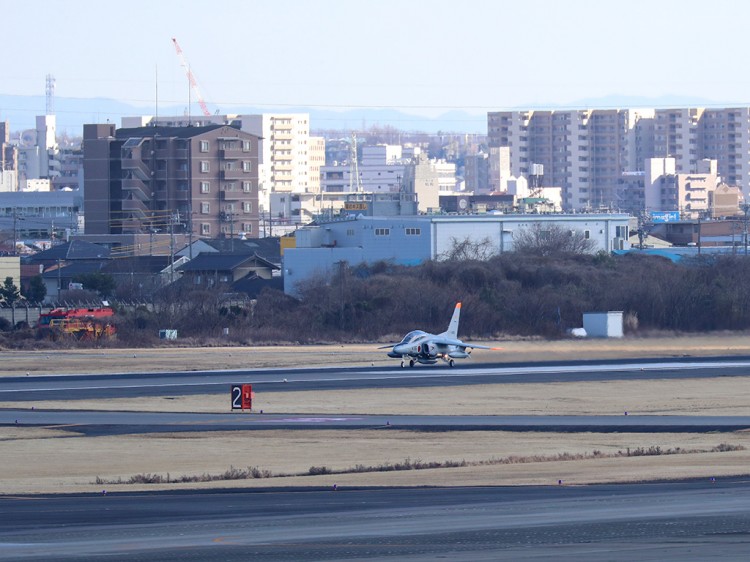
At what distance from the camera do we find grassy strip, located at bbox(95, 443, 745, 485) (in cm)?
2645

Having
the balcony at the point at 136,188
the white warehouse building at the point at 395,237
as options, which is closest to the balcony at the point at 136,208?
the balcony at the point at 136,188

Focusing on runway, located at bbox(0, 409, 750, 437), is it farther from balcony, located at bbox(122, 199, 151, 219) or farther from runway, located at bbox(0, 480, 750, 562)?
balcony, located at bbox(122, 199, 151, 219)

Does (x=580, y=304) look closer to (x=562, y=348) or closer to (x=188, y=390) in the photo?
(x=562, y=348)

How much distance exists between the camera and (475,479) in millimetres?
25609

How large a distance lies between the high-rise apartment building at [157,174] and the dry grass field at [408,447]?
91.9 m

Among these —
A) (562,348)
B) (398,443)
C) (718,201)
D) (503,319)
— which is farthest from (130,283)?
(718,201)

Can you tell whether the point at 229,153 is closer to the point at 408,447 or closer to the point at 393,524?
the point at 408,447

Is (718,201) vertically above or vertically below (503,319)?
above

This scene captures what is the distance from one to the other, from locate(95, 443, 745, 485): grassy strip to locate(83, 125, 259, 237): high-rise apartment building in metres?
108

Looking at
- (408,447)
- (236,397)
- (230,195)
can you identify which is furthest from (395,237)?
(408,447)

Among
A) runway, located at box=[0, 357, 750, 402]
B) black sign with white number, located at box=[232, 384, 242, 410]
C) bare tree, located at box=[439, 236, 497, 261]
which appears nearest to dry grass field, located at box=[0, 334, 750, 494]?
black sign with white number, located at box=[232, 384, 242, 410]

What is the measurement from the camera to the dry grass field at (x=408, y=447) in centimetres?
2617

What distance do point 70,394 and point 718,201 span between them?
156351 millimetres

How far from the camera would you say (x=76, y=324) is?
74.4 m
